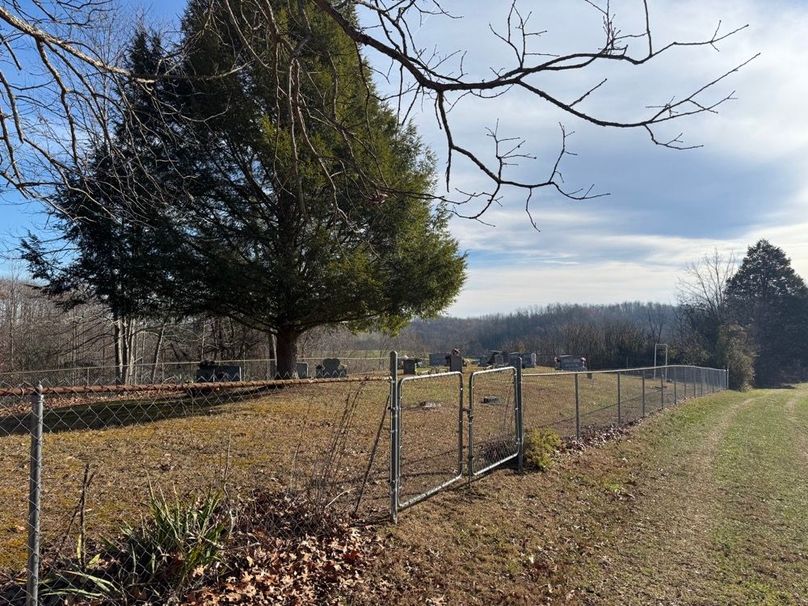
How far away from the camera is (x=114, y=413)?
471 inches

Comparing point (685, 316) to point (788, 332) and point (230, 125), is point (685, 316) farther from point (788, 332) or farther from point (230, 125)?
point (230, 125)

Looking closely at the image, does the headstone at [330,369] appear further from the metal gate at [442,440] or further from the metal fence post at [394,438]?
the metal fence post at [394,438]

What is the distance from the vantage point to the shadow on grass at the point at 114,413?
1125 cm

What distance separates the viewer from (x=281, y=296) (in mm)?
15055

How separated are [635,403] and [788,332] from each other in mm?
51675

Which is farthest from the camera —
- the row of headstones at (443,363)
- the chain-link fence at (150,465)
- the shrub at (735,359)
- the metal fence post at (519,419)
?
the shrub at (735,359)

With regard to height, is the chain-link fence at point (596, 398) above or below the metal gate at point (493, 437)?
below

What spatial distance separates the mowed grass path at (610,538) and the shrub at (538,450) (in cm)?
20

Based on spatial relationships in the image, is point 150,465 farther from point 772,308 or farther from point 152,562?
point 772,308

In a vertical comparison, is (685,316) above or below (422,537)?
above

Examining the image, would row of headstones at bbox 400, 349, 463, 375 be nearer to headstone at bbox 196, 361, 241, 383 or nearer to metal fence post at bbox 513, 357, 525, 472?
headstone at bbox 196, 361, 241, 383

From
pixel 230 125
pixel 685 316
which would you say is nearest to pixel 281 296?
pixel 230 125

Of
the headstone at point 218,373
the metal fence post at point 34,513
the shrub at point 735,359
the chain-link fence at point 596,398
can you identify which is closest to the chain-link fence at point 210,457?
the metal fence post at point 34,513

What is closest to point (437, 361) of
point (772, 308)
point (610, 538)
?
point (610, 538)
